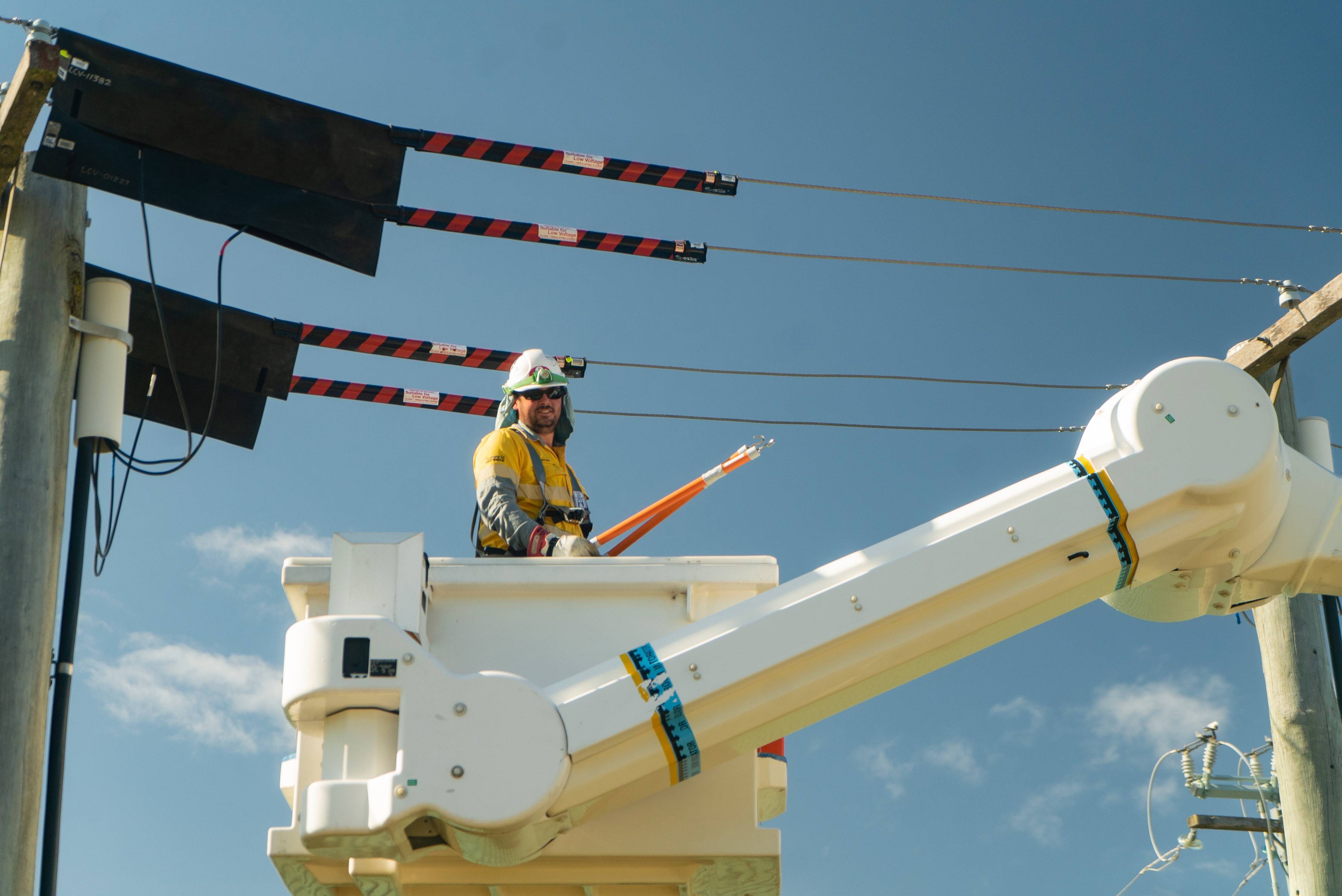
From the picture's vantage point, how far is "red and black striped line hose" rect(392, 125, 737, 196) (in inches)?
323

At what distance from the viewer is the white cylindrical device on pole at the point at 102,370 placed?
22.9 feet

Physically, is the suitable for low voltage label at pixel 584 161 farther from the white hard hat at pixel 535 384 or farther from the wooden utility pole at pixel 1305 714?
the wooden utility pole at pixel 1305 714

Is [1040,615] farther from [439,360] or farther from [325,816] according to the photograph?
[439,360]

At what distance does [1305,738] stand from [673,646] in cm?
700

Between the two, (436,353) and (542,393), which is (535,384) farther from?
(436,353)

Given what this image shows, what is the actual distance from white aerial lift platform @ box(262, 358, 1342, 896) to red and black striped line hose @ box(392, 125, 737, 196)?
13.5ft

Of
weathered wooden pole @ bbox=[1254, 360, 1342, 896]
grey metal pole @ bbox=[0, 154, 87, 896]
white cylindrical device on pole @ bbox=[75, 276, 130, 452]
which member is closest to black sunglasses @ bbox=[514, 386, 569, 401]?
white cylindrical device on pole @ bbox=[75, 276, 130, 452]

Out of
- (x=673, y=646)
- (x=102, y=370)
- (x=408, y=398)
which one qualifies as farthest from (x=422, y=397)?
(x=673, y=646)

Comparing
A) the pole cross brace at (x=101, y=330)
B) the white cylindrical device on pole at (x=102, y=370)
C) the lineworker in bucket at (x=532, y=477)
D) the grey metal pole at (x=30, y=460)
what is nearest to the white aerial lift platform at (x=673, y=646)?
the lineworker in bucket at (x=532, y=477)

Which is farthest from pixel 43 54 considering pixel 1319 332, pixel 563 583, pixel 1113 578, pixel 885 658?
pixel 1319 332

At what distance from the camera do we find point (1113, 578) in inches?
183

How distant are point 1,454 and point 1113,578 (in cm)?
510

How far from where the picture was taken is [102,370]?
7.01 meters

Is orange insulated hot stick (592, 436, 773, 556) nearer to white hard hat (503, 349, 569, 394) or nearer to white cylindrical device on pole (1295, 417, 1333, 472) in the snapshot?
white hard hat (503, 349, 569, 394)
